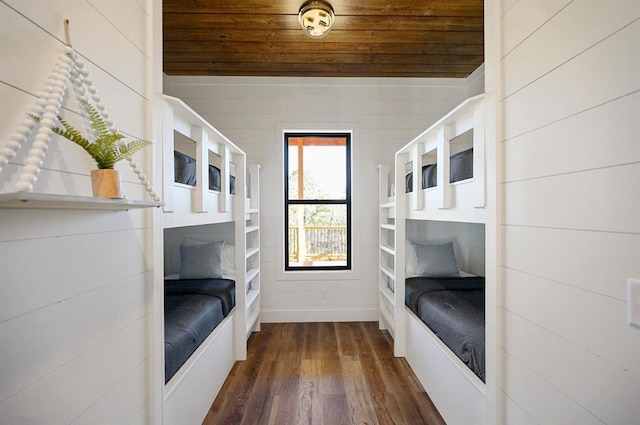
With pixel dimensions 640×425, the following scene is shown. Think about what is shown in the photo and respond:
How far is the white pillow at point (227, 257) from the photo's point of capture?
117 inches

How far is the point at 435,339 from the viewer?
188 centimetres

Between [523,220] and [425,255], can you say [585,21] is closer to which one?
[523,220]

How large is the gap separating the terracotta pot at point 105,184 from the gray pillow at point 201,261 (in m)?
2.11

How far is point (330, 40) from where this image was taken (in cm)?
259

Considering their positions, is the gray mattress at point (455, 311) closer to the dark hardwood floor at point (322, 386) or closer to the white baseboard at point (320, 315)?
the dark hardwood floor at point (322, 386)

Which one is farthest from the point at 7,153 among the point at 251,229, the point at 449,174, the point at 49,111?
the point at 251,229

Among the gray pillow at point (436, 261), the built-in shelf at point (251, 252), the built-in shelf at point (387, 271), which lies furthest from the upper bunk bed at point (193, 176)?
the gray pillow at point (436, 261)

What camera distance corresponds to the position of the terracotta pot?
0.78 meters

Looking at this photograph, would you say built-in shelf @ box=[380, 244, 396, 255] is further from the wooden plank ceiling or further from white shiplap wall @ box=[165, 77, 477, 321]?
the wooden plank ceiling

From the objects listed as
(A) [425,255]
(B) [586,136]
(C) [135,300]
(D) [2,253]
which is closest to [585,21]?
(B) [586,136]

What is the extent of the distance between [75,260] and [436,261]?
2.83 meters

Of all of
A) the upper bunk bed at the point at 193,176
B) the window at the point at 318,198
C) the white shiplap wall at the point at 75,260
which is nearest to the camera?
the white shiplap wall at the point at 75,260

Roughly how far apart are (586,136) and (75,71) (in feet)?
4.41

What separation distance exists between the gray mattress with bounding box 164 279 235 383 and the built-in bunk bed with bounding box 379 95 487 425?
1427 mm
